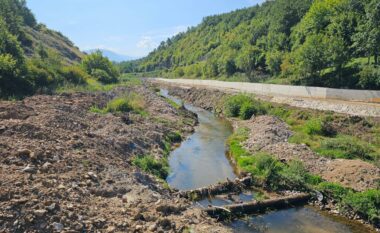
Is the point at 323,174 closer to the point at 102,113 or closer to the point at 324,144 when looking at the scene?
the point at 324,144

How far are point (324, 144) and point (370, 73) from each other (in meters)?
28.1

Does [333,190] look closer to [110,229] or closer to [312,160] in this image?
[312,160]

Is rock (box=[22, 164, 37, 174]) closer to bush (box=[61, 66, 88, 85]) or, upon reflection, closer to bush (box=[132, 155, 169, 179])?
bush (box=[132, 155, 169, 179])

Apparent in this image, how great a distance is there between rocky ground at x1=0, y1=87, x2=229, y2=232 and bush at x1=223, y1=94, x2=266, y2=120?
2389cm

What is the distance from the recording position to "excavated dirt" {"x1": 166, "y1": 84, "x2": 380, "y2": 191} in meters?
25.5

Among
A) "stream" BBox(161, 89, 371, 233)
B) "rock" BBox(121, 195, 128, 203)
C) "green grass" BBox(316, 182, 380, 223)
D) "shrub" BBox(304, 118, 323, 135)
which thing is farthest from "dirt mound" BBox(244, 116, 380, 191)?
"rock" BBox(121, 195, 128, 203)

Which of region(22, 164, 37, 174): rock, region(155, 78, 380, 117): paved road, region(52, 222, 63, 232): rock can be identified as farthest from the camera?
region(155, 78, 380, 117): paved road

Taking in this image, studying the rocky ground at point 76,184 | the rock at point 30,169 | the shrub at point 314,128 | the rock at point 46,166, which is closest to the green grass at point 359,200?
the rocky ground at point 76,184

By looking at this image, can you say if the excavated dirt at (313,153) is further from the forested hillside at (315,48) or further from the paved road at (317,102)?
the forested hillside at (315,48)

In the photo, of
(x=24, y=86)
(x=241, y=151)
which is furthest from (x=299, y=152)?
(x=24, y=86)

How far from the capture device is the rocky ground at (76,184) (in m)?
16.3

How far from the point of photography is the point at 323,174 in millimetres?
27281

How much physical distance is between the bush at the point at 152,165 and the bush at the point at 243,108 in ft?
87.5

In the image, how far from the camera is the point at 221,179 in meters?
29.9
